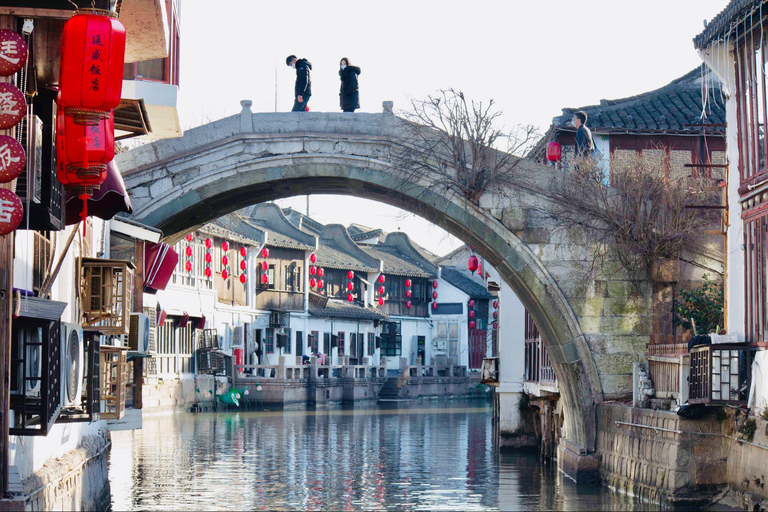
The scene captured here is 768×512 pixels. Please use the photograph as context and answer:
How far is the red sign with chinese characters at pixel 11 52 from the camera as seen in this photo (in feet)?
30.8

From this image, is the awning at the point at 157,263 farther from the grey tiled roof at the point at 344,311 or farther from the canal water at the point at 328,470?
the grey tiled roof at the point at 344,311

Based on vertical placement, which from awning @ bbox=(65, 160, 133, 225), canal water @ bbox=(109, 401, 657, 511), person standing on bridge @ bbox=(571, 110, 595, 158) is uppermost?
person standing on bridge @ bbox=(571, 110, 595, 158)

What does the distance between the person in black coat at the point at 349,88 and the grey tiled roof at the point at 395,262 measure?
129 ft

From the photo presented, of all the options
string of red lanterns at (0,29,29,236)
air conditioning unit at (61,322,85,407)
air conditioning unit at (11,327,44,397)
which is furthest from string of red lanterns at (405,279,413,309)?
string of red lanterns at (0,29,29,236)

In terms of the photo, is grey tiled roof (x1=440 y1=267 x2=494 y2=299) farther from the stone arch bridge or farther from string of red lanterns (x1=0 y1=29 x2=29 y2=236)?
string of red lanterns (x1=0 y1=29 x2=29 y2=236)

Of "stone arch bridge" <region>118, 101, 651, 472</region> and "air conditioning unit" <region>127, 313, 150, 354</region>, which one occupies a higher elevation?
"stone arch bridge" <region>118, 101, 651, 472</region>

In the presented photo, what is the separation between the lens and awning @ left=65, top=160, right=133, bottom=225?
13.1m

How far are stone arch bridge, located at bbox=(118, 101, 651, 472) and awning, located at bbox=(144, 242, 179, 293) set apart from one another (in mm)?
431

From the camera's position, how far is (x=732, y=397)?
1347 cm

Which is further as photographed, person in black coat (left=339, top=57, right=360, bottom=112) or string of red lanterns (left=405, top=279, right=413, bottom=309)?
string of red lanterns (left=405, top=279, right=413, bottom=309)

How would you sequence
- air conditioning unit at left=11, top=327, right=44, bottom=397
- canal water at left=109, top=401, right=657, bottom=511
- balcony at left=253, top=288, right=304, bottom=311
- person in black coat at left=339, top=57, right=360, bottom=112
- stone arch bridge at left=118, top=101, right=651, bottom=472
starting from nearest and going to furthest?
air conditioning unit at left=11, top=327, right=44, bottom=397, canal water at left=109, top=401, right=657, bottom=511, stone arch bridge at left=118, top=101, right=651, bottom=472, person in black coat at left=339, top=57, right=360, bottom=112, balcony at left=253, top=288, right=304, bottom=311

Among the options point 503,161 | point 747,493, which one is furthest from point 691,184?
point 747,493

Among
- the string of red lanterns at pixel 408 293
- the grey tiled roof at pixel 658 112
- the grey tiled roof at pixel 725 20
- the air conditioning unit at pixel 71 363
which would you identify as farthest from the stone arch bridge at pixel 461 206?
the string of red lanterns at pixel 408 293

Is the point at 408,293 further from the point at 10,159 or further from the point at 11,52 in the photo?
the point at 10,159
